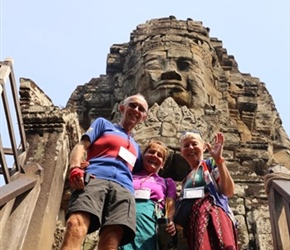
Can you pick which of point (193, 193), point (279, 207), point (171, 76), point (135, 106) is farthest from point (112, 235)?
point (171, 76)

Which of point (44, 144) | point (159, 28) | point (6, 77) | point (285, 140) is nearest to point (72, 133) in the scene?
point (44, 144)

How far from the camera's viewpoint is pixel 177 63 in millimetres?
13062

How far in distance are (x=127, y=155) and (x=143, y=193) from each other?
400mm

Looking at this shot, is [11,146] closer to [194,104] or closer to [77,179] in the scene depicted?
[77,179]

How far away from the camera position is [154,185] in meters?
4.65

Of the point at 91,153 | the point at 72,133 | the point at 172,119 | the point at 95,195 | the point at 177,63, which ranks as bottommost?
the point at 95,195

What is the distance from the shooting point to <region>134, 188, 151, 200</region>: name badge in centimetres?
454

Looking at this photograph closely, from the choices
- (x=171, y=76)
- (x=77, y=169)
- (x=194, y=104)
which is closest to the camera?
(x=77, y=169)

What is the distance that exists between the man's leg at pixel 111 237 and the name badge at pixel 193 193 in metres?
0.76

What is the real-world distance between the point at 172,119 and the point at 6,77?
5238 mm

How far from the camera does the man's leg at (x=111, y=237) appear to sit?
12.5 feet

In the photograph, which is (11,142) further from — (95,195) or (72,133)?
(72,133)

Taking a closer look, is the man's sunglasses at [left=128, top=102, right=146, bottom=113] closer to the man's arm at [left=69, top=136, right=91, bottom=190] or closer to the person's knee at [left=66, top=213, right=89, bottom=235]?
the man's arm at [left=69, top=136, right=91, bottom=190]

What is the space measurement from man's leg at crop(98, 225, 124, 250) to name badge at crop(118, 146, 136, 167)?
69 centimetres
